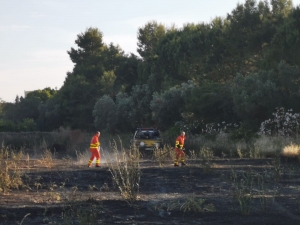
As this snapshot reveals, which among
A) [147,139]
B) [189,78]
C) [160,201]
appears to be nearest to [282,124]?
[147,139]

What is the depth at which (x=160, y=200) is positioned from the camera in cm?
1600

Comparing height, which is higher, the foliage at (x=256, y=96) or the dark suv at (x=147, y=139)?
the foliage at (x=256, y=96)

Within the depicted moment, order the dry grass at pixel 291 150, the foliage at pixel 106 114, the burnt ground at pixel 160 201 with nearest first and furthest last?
the burnt ground at pixel 160 201, the dry grass at pixel 291 150, the foliage at pixel 106 114

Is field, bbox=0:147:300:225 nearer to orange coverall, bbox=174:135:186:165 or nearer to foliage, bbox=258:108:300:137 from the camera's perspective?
orange coverall, bbox=174:135:186:165

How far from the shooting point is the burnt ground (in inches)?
A: 500

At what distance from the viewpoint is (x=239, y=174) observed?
77.1 ft

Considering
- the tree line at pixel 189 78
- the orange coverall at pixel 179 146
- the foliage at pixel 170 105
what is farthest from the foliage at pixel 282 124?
the orange coverall at pixel 179 146

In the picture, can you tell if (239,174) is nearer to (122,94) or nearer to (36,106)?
(122,94)

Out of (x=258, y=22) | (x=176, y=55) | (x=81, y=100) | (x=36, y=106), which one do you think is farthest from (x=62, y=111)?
(x=258, y=22)

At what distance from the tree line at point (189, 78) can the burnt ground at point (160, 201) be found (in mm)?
18374

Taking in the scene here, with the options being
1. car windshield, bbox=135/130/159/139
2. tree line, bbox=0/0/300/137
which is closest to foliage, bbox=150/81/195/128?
tree line, bbox=0/0/300/137

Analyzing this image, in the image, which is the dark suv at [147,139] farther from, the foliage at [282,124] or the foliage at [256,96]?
the foliage at [256,96]

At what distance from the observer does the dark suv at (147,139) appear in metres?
36.0

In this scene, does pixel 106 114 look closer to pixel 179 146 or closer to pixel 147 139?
pixel 147 139
